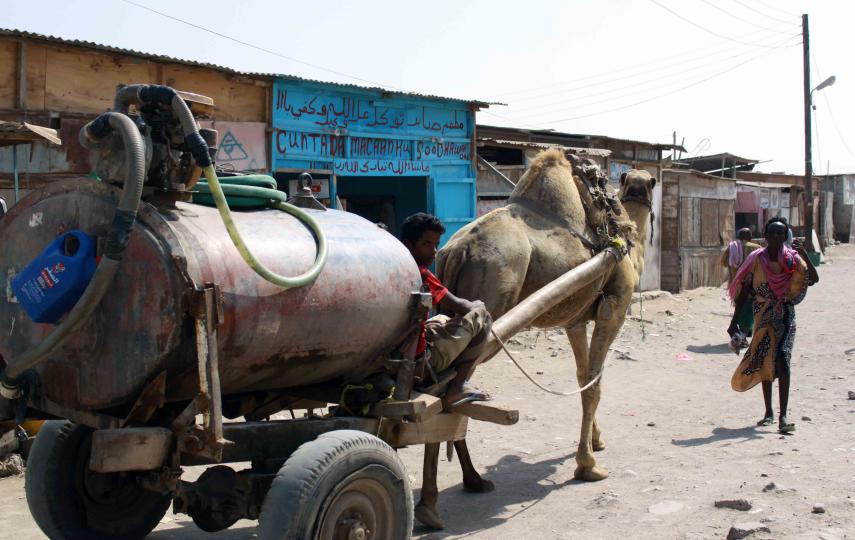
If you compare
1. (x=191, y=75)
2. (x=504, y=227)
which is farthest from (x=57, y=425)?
(x=191, y=75)

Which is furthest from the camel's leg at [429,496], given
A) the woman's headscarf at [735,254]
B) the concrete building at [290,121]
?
the woman's headscarf at [735,254]

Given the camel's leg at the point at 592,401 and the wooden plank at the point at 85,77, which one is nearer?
the camel's leg at the point at 592,401

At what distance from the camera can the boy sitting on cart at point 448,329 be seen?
14.3 ft

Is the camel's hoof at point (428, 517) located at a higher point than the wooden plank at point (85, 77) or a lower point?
lower

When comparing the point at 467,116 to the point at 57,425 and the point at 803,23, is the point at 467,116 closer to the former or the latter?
the point at 57,425

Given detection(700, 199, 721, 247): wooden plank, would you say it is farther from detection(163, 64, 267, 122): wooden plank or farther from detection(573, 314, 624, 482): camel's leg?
detection(573, 314, 624, 482): camel's leg

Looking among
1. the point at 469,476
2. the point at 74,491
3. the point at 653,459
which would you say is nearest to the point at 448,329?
the point at 469,476

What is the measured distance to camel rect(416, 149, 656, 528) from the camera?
5.89 m

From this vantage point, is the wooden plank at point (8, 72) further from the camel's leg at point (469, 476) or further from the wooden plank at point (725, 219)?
the wooden plank at point (725, 219)

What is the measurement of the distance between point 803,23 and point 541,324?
24.3 m

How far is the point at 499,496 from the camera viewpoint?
584cm

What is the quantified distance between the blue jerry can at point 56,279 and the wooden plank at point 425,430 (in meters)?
1.49

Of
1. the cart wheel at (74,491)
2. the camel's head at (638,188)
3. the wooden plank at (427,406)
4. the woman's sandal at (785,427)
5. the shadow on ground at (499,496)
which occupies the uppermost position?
the camel's head at (638,188)

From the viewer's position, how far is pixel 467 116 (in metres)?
13.8
